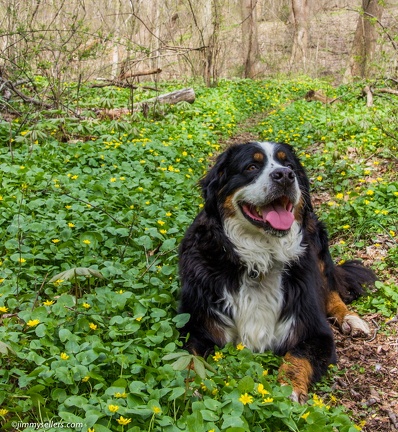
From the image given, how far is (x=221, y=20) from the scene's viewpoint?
14781 mm

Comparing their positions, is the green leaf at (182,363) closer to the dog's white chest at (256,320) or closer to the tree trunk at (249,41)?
the dog's white chest at (256,320)

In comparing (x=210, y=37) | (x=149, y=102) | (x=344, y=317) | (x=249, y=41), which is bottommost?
(x=344, y=317)

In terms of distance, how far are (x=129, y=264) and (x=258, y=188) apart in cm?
135

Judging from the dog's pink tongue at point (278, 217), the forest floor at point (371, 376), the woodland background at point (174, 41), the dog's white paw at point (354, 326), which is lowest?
the forest floor at point (371, 376)

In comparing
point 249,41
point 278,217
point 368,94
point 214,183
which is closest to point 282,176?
point 278,217

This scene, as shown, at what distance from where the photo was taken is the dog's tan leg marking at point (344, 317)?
405cm

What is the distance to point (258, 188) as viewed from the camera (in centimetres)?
353

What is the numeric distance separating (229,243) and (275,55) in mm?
22461

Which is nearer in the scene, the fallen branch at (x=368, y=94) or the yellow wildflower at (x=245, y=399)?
the yellow wildflower at (x=245, y=399)

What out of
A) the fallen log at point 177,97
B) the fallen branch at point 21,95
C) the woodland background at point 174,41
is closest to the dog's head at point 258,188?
the woodland background at point 174,41

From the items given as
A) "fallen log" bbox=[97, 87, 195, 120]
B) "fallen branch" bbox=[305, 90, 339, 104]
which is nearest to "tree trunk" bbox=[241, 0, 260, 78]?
"fallen branch" bbox=[305, 90, 339, 104]

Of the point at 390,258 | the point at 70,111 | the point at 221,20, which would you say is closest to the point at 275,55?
the point at 221,20

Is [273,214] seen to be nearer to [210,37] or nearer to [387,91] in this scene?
[387,91]

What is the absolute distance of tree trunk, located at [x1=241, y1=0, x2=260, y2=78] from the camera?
20.4 m
